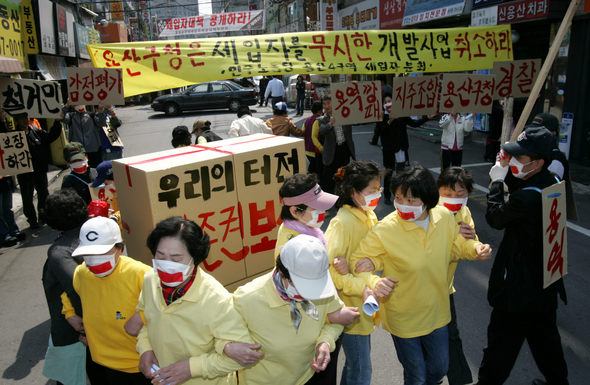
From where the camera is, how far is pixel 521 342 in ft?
9.23

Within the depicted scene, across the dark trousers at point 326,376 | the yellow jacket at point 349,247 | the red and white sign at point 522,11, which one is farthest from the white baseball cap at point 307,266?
the red and white sign at point 522,11

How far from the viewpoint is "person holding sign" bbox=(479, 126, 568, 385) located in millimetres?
2695

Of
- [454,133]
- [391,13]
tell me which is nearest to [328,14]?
[391,13]

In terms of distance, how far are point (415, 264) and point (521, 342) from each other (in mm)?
985

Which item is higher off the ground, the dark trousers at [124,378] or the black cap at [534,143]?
the black cap at [534,143]

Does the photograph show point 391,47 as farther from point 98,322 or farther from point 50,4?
point 50,4

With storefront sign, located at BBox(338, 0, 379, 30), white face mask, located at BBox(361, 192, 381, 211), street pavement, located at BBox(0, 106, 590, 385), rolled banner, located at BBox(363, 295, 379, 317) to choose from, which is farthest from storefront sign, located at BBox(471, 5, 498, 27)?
rolled banner, located at BBox(363, 295, 379, 317)

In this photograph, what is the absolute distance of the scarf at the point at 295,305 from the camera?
6.48 feet

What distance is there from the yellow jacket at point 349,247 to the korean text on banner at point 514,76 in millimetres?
4399

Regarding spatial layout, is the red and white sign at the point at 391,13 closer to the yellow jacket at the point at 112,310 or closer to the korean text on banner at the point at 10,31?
the korean text on banner at the point at 10,31

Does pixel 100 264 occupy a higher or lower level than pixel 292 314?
higher

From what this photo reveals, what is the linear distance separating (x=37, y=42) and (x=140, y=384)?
43.0 feet

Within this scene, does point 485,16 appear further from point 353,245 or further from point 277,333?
point 277,333

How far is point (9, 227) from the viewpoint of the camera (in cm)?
661
